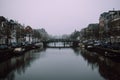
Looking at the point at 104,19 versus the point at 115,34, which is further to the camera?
the point at 104,19

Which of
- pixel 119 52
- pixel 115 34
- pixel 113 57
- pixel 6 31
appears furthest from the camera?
pixel 6 31

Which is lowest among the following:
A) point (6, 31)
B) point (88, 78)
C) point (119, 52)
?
point (88, 78)

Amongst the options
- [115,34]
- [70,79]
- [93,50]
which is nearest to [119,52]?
[70,79]

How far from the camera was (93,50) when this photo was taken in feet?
310

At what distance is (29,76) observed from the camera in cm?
3984

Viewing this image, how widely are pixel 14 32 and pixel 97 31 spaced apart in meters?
42.0

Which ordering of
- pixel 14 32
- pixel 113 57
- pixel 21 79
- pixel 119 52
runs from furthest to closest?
pixel 14 32 → pixel 113 57 → pixel 119 52 → pixel 21 79

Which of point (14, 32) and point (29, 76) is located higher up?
point (14, 32)

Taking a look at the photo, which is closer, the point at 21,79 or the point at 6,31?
the point at 21,79

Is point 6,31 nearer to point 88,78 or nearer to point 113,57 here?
point 113,57

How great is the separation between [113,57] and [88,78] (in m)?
19.3

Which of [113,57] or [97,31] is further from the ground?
[97,31]

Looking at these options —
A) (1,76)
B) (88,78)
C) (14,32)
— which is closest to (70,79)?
(88,78)

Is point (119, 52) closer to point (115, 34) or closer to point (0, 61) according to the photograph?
point (0, 61)
